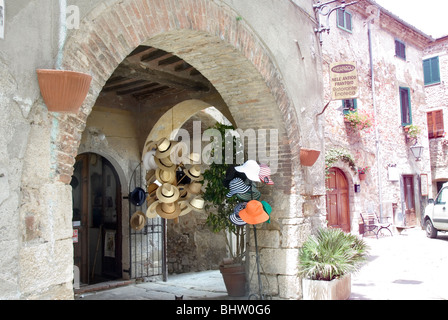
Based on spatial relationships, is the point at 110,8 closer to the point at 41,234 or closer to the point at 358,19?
the point at 41,234

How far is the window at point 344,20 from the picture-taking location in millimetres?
12495

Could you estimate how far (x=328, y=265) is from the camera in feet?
17.5

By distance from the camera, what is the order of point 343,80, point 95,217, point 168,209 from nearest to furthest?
point 168,209
point 343,80
point 95,217

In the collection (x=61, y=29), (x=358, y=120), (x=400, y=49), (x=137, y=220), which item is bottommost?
(x=137, y=220)

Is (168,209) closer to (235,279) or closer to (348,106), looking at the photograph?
(235,279)

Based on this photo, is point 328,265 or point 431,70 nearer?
point 328,265

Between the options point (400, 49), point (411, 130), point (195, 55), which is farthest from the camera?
point (400, 49)

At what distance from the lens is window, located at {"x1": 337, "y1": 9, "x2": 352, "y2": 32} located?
12.5 metres

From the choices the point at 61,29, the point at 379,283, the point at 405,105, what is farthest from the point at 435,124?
the point at 61,29

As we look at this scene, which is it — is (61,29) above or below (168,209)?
above

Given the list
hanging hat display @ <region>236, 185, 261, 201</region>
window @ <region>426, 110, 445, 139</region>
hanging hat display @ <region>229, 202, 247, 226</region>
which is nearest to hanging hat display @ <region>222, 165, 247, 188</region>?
hanging hat display @ <region>236, 185, 261, 201</region>

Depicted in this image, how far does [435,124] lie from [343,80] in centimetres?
1163

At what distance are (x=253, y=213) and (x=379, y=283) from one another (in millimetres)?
3043

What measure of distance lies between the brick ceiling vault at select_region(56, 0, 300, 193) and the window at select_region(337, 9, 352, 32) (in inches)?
312
